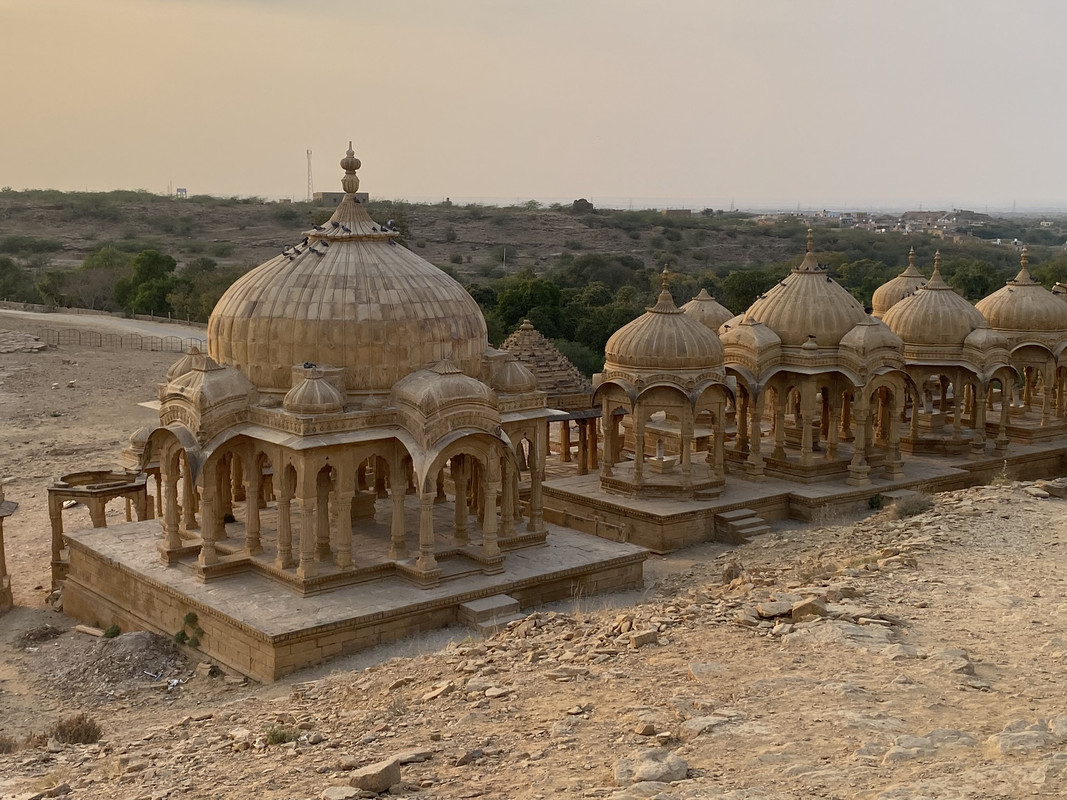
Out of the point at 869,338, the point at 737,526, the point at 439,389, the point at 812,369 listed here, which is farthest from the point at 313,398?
the point at 869,338

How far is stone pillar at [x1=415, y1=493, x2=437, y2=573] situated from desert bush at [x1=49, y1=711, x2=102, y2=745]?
541cm

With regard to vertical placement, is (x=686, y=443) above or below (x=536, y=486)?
above

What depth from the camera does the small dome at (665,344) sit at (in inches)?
859

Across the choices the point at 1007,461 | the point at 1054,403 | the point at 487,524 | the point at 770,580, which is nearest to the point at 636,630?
the point at 770,580

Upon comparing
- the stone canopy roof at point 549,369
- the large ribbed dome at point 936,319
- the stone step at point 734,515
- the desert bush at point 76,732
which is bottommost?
the stone step at point 734,515

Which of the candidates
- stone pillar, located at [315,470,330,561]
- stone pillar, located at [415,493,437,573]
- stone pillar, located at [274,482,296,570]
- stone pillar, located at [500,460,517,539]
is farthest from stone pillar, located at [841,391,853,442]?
stone pillar, located at [274,482,296,570]

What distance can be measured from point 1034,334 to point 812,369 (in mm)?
7911

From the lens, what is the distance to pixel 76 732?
11648 millimetres

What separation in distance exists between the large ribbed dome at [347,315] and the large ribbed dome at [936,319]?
12.1 meters

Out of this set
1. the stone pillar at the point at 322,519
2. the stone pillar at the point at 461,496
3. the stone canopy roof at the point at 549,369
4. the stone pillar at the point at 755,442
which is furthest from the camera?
the stone canopy roof at the point at 549,369

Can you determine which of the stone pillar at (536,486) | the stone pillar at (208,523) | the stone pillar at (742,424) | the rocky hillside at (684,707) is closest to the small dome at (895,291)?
the stone pillar at (742,424)

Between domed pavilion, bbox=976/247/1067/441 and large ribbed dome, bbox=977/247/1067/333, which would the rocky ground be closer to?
domed pavilion, bbox=976/247/1067/441

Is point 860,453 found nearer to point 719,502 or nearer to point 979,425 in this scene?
point 719,502

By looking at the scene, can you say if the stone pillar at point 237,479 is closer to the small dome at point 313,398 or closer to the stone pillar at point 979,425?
the small dome at point 313,398
